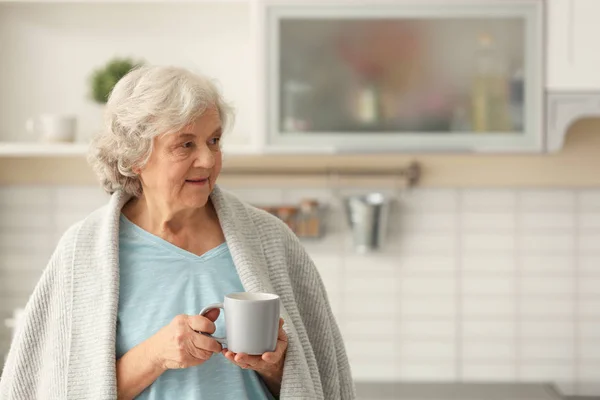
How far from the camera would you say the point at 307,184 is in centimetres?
292

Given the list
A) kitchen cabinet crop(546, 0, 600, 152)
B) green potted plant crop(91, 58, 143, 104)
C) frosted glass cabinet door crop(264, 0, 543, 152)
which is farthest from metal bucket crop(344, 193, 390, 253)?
green potted plant crop(91, 58, 143, 104)

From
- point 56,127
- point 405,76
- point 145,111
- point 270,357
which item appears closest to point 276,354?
point 270,357

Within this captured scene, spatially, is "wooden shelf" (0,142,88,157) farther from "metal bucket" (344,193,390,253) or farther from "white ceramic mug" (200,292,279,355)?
"white ceramic mug" (200,292,279,355)

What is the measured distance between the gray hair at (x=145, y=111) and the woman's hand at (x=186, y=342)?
0.30 m

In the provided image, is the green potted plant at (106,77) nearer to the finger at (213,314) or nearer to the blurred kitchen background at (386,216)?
the blurred kitchen background at (386,216)

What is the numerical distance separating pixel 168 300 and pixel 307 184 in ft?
4.87

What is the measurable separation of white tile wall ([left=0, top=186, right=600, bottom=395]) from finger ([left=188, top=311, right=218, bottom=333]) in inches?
63.4

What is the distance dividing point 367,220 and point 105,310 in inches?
58.0

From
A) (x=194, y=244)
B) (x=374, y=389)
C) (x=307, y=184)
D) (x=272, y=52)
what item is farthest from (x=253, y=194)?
(x=194, y=244)

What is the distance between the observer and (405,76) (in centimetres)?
263

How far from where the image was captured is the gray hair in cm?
144

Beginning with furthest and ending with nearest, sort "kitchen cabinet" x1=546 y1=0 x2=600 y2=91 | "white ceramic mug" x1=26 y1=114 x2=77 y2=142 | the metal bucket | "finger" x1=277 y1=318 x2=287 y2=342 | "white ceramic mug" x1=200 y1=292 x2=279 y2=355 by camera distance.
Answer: the metal bucket → "white ceramic mug" x1=26 y1=114 x2=77 y2=142 → "kitchen cabinet" x1=546 y1=0 x2=600 y2=91 → "finger" x1=277 y1=318 x2=287 y2=342 → "white ceramic mug" x1=200 y1=292 x2=279 y2=355

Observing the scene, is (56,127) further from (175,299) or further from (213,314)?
(213,314)

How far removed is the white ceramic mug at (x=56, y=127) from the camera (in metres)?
2.68
